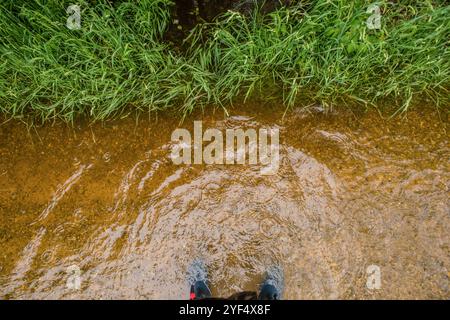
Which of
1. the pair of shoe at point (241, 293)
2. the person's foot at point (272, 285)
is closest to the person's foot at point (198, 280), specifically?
the pair of shoe at point (241, 293)

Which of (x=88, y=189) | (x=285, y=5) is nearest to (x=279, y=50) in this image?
(x=285, y=5)

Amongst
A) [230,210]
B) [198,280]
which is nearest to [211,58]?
[230,210]

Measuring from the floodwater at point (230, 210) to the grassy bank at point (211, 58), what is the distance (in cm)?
17

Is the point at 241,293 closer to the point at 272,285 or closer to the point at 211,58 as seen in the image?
the point at 272,285

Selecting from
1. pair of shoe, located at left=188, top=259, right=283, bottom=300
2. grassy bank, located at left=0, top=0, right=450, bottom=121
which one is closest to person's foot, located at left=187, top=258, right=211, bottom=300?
pair of shoe, located at left=188, top=259, right=283, bottom=300

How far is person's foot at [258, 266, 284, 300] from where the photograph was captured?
7.24 ft

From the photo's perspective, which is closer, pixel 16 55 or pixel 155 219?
pixel 155 219

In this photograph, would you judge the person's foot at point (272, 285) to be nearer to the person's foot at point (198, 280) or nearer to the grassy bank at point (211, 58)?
the person's foot at point (198, 280)

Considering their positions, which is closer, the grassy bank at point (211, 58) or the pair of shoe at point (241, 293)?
the pair of shoe at point (241, 293)

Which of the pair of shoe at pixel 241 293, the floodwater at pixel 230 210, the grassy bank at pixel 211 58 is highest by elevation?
the grassy bank at pixel 211 58

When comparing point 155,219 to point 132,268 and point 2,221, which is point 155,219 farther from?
point 2,221

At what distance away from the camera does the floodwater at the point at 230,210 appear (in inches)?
90.3
